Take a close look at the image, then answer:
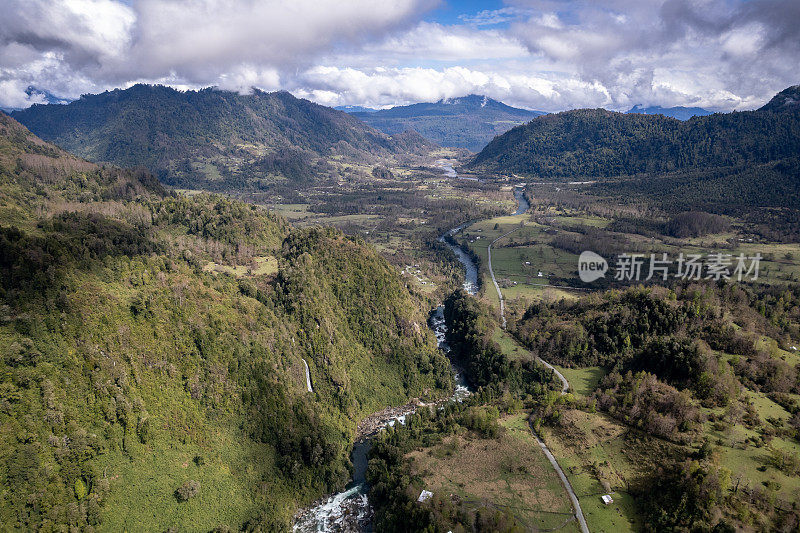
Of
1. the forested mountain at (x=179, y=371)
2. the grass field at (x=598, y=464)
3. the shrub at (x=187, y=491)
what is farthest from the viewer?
the shrub at (x=187, y=491)

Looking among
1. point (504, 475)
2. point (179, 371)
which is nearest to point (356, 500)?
point (504, 475)

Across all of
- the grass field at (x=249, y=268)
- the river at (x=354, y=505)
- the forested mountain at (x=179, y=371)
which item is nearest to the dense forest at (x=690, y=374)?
the river at (x=354, y=505)

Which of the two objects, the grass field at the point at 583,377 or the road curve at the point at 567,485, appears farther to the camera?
the grass field at the point at 583,377

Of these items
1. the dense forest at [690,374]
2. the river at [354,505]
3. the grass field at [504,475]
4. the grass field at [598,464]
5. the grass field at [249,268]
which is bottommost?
the river at [354,505]

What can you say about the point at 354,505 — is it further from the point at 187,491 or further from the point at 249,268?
the point at 249,268

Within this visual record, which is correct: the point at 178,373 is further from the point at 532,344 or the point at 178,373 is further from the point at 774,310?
the point at 774,310

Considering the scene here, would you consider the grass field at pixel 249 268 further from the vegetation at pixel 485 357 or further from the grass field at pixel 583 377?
the grass field at pixel 583 377
